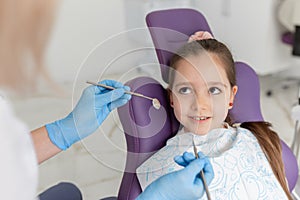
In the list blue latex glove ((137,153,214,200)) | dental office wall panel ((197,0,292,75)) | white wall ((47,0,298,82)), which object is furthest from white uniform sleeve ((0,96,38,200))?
dental office wall panel ((197,0,292,75))

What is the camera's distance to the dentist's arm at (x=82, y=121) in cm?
116

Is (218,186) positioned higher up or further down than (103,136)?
further down

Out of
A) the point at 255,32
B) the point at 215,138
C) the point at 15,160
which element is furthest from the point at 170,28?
the point at 255,32

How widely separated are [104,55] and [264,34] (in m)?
1.72

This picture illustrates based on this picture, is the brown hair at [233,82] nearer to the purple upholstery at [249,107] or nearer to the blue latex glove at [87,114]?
the purple upholstery at [249,107]

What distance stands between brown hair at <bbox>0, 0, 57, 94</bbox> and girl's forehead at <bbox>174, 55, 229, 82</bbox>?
0.60 m

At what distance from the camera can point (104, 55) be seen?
3.67ft

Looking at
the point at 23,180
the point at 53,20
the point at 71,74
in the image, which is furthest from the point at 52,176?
the point at 53,20

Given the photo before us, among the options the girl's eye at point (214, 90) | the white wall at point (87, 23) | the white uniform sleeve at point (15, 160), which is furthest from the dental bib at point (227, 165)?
the white wall at point (87, 23)

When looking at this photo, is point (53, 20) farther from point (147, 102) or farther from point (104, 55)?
point (147, 102)

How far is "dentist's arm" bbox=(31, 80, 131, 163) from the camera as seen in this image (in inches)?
45.6

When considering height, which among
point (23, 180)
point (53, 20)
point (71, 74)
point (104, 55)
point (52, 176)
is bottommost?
point (52, 176)

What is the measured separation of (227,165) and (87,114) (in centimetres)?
41

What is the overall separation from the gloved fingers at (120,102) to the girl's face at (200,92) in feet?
0.46
